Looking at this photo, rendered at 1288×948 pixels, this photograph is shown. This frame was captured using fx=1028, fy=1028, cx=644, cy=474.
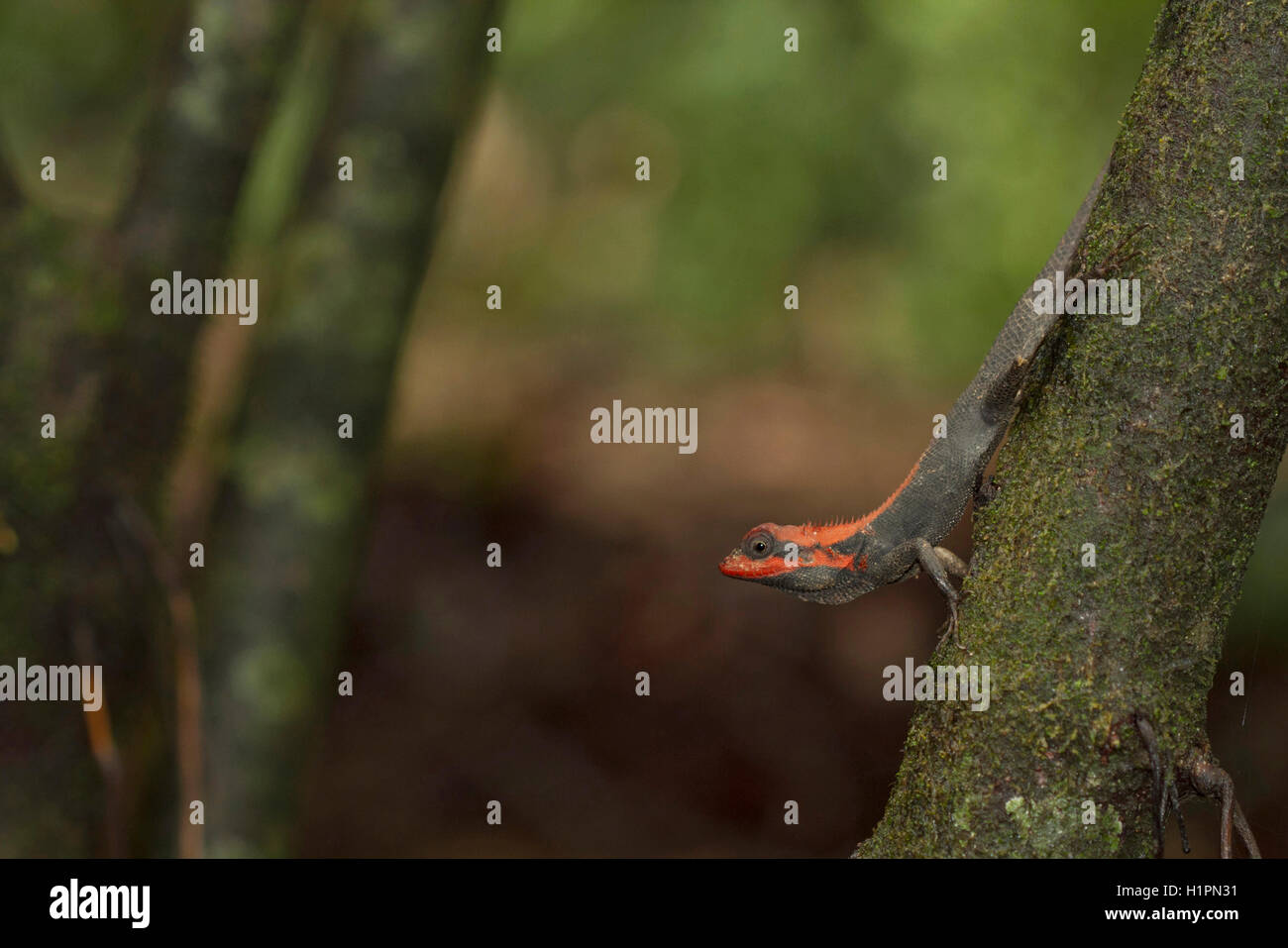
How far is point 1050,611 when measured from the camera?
221 centimetres

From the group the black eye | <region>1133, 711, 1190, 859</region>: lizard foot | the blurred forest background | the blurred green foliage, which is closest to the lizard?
the black eye

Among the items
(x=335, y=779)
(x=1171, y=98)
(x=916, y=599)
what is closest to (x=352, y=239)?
(x=1171, y=98)

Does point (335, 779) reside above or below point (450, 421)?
below

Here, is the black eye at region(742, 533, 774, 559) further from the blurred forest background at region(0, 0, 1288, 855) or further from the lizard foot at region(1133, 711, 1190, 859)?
the blurred forest background at region(0, 0, 1288, 855)

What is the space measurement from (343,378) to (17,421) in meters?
1.13

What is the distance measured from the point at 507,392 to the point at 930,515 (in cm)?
751

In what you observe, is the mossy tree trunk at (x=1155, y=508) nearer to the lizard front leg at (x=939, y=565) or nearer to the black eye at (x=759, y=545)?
the lizard front leg at (x=939, y=565)

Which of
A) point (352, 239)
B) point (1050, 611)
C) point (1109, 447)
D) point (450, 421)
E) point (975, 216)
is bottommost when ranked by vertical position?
point (1050, 611)

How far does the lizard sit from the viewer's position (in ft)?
9.41

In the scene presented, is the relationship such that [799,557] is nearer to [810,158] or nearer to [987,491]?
[987,491]

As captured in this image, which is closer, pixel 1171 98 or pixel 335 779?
pixel 1171 98
